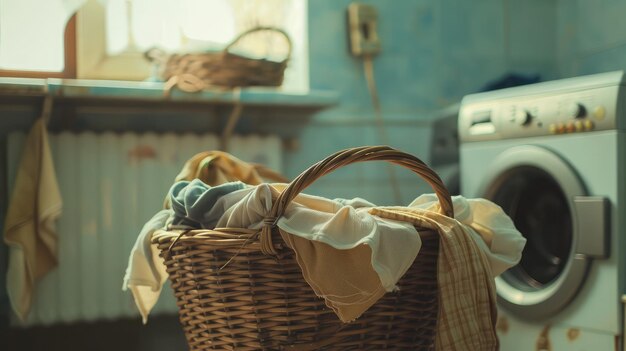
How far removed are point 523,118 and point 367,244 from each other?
0.95m

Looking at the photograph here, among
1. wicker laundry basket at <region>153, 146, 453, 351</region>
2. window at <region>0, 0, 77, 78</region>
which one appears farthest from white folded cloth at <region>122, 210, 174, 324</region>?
window at <region>0, 0, 77, 78</region>

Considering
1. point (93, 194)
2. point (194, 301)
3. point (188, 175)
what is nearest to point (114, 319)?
point (93, 194)

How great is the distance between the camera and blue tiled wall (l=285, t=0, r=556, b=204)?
7.05 feet

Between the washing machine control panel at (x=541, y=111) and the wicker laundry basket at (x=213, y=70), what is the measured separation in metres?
0.60

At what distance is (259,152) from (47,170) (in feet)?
1.96

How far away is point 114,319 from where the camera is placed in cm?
187

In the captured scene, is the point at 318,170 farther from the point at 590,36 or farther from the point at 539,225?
the point at 590,36

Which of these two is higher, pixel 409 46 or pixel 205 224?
pixel 409 46

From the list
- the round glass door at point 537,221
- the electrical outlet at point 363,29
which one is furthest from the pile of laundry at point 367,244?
the electrical outlet at point 363,29

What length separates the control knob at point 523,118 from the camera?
1609mm

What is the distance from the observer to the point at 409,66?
7.38 feet

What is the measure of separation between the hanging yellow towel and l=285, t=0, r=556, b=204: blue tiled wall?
745mm

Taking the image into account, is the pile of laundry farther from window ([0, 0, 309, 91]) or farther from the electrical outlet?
the electrical outlet

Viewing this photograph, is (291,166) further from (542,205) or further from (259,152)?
(542,205)
